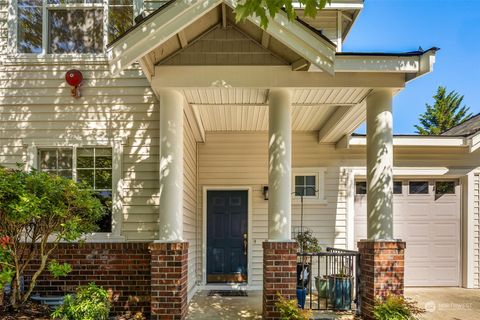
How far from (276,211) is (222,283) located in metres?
3.70

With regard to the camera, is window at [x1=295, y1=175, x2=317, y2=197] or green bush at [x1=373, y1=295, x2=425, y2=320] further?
window at [x1=295, y1=175, x2=317, y2=197]

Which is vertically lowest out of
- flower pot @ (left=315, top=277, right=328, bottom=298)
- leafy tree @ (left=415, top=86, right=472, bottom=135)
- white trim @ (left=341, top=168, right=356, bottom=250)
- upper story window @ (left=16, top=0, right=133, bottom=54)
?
flower pot @ (left=315, top=277, right=328, bottom=298)

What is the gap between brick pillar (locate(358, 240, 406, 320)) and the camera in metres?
5.29

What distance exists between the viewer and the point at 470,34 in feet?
146

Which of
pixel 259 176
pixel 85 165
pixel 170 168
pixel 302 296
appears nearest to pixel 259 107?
pixel 259 176

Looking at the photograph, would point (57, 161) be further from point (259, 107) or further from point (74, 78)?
point (259, 107)

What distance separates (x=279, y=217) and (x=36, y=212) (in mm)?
2918

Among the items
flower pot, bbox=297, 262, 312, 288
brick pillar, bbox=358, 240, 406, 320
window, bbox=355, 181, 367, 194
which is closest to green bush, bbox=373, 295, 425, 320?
brick pillar, bbox=358, 240, 406, 320

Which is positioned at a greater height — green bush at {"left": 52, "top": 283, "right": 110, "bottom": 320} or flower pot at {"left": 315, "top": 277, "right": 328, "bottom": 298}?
green bush at {"left": 52, "top": 283, "right": 110, "bottom": 320}

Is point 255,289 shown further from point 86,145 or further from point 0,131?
point 0,131

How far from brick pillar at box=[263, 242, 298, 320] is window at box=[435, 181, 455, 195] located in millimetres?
4990

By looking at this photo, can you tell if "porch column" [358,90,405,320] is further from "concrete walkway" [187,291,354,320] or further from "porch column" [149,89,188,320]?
"porch column" [149,89,188,320]

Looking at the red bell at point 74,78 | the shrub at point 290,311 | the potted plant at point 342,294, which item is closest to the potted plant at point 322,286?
the potted plant at point 342,294

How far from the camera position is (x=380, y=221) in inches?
217
